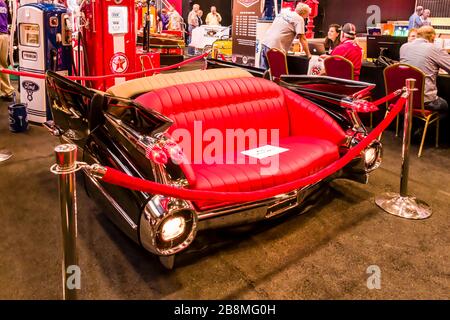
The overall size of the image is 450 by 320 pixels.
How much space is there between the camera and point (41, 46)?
536cm

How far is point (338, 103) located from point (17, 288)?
2.57 metres

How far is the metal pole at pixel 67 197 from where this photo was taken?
1758 millimetres

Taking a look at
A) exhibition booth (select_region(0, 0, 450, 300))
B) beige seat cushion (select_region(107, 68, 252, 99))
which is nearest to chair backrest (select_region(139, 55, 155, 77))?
exhibition booth (select_region(0, 0, 450, 300))

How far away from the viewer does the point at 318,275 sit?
2.55 m

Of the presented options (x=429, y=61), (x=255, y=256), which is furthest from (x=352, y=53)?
(x=255, y=256)

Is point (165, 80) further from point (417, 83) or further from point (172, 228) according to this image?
point (417, 83)

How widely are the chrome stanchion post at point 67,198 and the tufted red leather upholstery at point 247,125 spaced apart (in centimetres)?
81

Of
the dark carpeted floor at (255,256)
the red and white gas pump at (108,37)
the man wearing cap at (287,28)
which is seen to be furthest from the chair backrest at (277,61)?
the dark carpeted floor at (255,256)

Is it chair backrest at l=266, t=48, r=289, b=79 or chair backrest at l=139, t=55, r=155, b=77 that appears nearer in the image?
chair backrest at l=266, t=48, r=289, b=79

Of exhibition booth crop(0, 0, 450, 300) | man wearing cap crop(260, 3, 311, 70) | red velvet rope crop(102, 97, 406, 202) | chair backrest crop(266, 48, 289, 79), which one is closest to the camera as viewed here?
red velvet rope crop(102, 97, 406, 202)

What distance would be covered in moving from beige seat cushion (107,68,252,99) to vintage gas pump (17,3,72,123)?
2.61 meters

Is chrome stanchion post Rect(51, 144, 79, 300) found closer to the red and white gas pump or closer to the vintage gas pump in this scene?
the red and white gas pump

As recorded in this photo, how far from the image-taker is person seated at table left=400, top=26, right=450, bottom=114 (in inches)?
187
